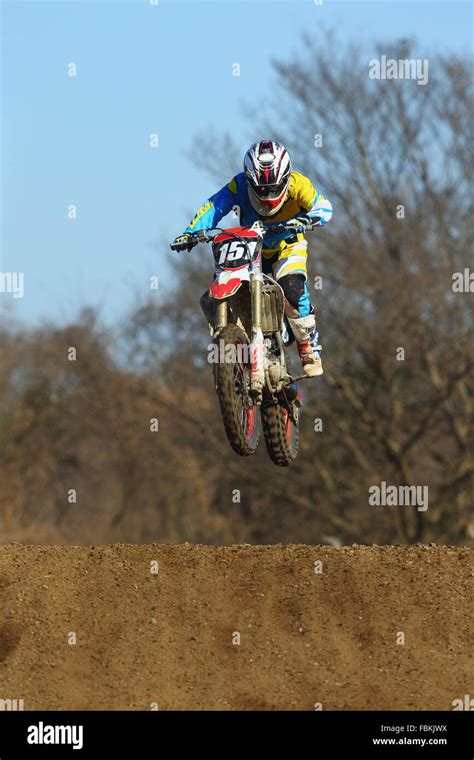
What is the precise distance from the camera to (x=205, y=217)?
1253 centimetres

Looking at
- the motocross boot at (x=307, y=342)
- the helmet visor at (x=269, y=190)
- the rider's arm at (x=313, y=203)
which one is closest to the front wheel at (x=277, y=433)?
the motocross boot at (x=307, y=342)

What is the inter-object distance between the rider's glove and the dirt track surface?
3026 millimetres

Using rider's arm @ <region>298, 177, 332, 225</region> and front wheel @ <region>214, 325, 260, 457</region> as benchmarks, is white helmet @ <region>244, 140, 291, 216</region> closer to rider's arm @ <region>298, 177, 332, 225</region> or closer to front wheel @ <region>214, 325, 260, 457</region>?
rider's arm @ <region>298, 177, 332, 225</region>

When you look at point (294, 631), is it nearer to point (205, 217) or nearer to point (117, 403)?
point (205, 217)

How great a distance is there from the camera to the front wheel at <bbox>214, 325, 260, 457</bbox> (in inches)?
446

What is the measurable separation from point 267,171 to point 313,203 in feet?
2.35

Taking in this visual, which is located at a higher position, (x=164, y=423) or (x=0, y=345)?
(x=0, y=345)

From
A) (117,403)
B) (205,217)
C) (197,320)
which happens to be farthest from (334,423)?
(205,217)

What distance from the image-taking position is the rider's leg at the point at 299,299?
41.4 feet

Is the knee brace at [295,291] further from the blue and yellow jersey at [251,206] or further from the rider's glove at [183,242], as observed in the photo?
the rider's glove at [183,242]

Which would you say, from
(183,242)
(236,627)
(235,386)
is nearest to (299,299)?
(183,242)

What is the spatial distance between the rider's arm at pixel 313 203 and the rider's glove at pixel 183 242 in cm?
117
